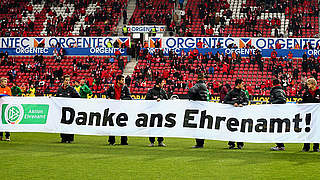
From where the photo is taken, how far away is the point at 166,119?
48.3 ft

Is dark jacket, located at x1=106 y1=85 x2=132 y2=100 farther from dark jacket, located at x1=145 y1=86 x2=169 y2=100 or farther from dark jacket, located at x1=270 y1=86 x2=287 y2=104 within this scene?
dark jacket, located at x1=270 y1=86 x2=287 y2=104

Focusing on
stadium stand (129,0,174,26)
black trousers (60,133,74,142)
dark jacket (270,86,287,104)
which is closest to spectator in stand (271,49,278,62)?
stadium stand (129,0,174,26)

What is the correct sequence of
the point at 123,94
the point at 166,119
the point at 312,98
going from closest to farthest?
the point at 312,98 < the point at 166,119 < the point at 123,94

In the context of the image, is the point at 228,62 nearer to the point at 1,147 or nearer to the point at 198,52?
the point at 198,52

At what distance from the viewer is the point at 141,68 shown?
1577 inches

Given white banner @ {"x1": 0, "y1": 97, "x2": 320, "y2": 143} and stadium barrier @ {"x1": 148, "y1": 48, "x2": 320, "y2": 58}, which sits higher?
stadium barrier @ {"x1": 148, "y1": 48, "x2": 320, "y2": 58}

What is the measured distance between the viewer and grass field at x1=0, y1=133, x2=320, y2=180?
9555 mm

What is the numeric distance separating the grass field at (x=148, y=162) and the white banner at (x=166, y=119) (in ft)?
1.50

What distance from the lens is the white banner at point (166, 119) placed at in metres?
13.8

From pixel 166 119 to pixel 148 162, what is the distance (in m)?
3.53

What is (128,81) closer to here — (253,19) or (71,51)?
(71,51)

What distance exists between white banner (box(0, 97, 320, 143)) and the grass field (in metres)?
0.46

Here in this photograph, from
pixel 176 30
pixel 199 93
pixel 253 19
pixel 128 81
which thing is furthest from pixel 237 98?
pixel 253 19

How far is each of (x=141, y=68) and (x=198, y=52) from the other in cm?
462
